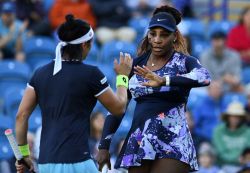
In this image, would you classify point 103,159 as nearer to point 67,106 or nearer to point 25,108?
point 67,106

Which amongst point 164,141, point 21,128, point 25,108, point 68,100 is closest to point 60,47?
point 68,100

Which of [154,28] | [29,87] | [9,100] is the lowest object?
[9,100]

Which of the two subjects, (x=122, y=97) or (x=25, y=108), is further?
(x=122, y=97)

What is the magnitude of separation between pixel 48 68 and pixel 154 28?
2.86 ft

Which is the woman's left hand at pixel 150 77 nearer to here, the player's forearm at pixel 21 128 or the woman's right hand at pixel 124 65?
the woman's right hand at pixel 124 65

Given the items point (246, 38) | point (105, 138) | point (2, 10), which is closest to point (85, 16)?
point (2, 10)

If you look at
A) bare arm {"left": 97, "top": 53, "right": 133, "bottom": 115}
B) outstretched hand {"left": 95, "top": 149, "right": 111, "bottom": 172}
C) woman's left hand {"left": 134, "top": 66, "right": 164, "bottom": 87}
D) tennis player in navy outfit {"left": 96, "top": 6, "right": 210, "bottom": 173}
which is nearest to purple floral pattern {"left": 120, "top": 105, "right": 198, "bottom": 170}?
tennis player in navy outfit {"left": 96, "top": 6, "right": 210, "bottom": 173}

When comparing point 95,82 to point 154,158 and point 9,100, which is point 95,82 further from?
point 9,100

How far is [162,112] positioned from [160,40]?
1.82 feet

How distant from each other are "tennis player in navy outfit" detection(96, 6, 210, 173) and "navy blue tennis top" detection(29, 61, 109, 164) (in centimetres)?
38

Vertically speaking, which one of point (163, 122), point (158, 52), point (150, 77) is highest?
point (158, 52)

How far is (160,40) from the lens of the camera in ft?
21.5

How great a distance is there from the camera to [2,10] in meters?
12.6

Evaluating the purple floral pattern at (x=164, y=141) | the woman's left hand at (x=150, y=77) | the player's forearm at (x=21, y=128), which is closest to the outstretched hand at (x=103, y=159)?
the purple floral pattern at (x=164, y=141)
